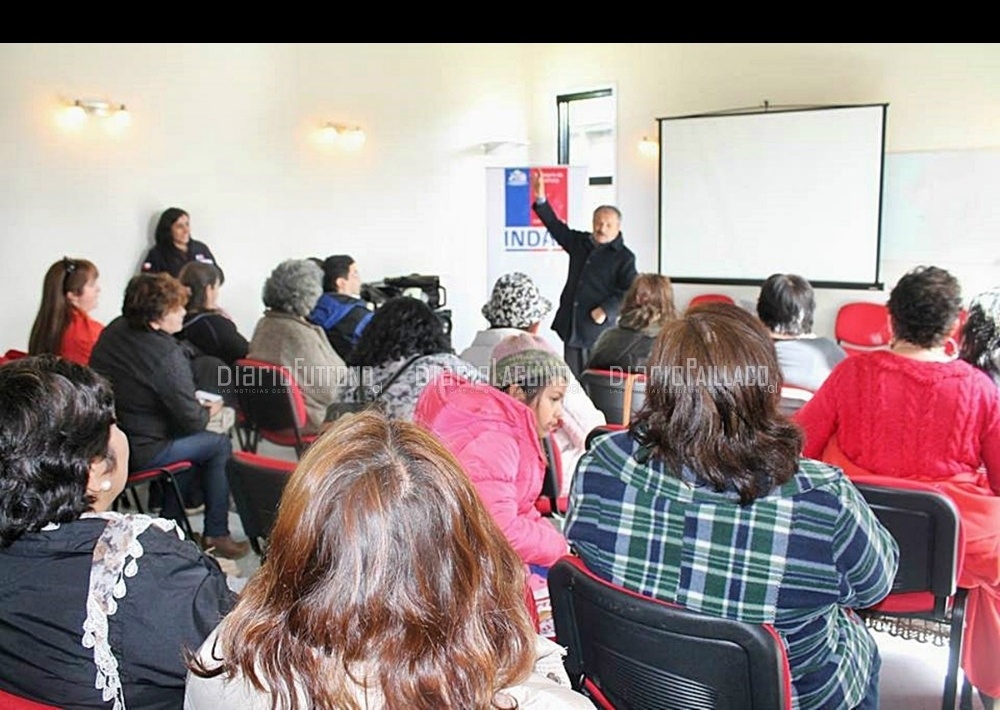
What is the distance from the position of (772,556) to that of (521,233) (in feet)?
16.8

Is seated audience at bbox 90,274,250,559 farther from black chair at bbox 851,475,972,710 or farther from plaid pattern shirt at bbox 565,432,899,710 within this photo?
black chair at bbox 851,475,972,710

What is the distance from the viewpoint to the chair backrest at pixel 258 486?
2193 millimetres

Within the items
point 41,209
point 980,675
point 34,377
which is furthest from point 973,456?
point 41,209

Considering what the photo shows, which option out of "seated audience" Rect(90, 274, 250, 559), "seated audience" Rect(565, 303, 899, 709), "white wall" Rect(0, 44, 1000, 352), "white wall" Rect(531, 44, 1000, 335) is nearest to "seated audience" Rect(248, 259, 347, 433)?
"seated audience" Rect(90, 274, 250, 559)

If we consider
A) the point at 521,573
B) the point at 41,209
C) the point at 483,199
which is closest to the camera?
the point at 521,573

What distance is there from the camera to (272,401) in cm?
373

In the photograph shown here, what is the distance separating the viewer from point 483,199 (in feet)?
27.0

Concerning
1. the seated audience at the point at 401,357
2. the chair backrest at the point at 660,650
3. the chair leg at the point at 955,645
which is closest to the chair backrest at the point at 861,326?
the chair leg at the point at 955,645

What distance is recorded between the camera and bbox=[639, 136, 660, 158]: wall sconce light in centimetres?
726

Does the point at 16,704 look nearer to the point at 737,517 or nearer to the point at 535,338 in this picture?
the point at 737,517

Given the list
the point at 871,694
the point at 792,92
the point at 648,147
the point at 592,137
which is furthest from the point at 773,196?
the point at 871,694

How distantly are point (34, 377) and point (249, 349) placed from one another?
2.66m

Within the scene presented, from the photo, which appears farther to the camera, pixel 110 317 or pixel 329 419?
pixel 110 317
